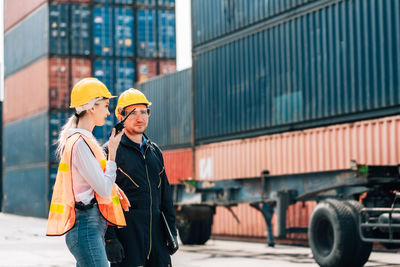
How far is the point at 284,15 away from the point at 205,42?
14.2 ft

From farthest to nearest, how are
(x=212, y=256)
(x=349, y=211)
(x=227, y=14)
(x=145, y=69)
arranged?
(x=145, y=69)
(x=227, y=14)
(x=212, y=256)
(x=349, y=211)

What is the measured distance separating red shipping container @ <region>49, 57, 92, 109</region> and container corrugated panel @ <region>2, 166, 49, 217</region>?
3.33 metres

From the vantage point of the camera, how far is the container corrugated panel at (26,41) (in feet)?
117

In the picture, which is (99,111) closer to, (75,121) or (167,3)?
(75,121)

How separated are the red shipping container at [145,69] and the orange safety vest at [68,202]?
105 ft

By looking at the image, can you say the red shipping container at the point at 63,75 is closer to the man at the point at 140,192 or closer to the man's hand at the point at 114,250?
the man at the point at 140,192

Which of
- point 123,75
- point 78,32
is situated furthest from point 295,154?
point 78,32

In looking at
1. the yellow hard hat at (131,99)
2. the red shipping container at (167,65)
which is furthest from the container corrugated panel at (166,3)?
the yellow hard hat at (131,99)

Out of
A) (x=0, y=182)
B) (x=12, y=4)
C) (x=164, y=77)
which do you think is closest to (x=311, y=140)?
(x=164, y=77)

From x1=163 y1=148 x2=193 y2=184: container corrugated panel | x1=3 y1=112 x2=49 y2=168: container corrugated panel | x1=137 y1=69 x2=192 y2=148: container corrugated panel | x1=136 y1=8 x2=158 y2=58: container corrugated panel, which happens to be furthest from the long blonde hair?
x1=136 y1=8 x2=158 y2=58: container corrugated panel

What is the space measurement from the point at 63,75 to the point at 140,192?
31009mm

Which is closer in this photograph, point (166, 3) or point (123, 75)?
point (123, 75)

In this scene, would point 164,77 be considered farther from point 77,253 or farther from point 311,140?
point 77,253

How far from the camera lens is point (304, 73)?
17.8 meters
